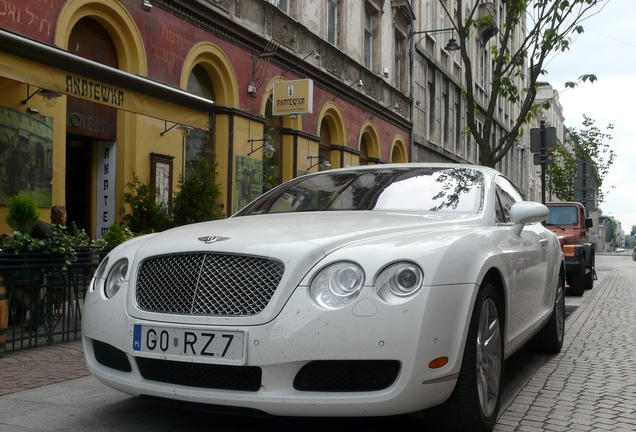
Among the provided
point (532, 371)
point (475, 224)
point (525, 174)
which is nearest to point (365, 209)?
point (475, 224)

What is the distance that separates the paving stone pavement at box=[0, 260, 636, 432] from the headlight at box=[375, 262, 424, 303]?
117 centimetres

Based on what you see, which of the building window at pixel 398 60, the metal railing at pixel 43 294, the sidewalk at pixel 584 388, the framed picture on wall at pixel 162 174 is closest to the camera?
the sidewalk at pixel 584 388

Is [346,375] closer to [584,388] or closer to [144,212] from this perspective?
[584,388]

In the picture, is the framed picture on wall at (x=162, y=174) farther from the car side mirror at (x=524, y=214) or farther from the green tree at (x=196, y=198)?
the car side mirror at (x=524, y=214)

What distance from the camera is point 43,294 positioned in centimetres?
642

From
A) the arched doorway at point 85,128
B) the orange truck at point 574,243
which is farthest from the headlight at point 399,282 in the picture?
the orange truck at point 574,243

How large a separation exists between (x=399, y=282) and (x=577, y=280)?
11.2 m

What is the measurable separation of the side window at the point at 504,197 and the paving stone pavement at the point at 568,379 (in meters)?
1.16

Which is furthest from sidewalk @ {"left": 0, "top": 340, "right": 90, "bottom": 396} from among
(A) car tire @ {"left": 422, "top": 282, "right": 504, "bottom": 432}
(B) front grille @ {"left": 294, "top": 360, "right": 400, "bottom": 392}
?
(A) car tire @ {"left": 422, "top": 282, "right": 504, "bottom": 432}

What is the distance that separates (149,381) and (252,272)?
73 cm

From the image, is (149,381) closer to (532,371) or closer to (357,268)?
(357,268)

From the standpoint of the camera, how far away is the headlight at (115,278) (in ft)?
12.5

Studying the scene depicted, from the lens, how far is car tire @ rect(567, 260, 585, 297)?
1354cm

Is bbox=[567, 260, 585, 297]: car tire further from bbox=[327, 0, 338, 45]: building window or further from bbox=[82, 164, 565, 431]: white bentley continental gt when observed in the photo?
bbox=[82, 164, 565, 431]: white bentley continental gt
